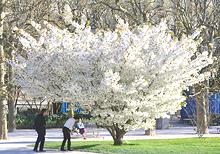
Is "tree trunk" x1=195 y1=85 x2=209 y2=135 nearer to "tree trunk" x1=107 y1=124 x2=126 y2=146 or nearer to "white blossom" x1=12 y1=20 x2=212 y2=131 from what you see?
"white blossom" x1=12 y1=20 x2=212 y2=131

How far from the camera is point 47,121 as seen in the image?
139 ft

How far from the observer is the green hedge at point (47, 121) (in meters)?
42.7

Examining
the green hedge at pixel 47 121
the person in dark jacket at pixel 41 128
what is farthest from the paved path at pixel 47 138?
the green hedge at pixel 47 121

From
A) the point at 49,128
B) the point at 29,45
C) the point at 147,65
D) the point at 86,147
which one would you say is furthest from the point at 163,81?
the point at 49,128

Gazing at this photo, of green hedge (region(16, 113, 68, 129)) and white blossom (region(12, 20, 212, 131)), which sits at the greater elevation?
white blossom (region(12, 20, 212, 131))

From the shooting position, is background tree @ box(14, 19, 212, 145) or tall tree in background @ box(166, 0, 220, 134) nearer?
background tree @ box(14, 19, 212, 145)

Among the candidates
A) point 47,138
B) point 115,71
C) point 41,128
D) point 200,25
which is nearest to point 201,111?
point 200,25

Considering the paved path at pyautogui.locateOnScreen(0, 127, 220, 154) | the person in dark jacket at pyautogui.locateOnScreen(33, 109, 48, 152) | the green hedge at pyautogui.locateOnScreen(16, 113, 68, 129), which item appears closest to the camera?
the person in dark jacket at pyautogui.locateOnScreen(33, 109, 48, 152)

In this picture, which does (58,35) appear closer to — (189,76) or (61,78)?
(61,78)

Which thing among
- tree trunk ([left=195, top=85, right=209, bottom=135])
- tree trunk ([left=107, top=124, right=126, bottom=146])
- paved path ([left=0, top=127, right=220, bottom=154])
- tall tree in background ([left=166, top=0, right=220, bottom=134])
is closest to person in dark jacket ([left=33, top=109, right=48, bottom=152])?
paved path ([left=0, top=127, right=220, bottom=154])

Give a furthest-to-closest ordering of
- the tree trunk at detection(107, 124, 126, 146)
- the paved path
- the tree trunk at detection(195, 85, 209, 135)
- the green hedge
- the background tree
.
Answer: the green hedge → the tree trunk at detection(195, 85, 209, 135) → the tree trunk at detection(107, 124, 126, 146) → the background tree → the paved path

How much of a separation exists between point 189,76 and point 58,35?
5.45 m

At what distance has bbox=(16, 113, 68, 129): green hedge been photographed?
42719mm

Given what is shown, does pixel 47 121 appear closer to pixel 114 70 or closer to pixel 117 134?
pixel 117 134
